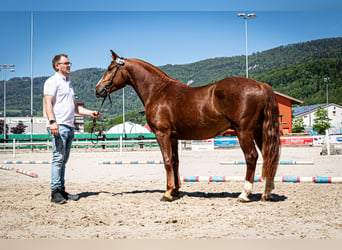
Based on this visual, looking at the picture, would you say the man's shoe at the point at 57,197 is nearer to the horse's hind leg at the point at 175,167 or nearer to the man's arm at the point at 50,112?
the man's arm at the point at 50,112

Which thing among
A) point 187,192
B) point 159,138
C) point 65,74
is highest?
point 65,74

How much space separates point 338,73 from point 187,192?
136 metres

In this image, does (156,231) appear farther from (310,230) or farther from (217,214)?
(310,230)

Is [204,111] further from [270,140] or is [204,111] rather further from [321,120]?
[321,120]

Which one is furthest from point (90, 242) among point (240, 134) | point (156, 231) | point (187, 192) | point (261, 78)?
point (261, 78)

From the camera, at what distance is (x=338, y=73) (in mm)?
122375

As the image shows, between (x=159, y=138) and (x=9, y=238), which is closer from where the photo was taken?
(x=9, y=238)

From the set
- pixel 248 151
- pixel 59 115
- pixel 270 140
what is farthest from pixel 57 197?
pixel 270 140

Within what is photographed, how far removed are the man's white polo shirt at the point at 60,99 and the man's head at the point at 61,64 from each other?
0.36ft

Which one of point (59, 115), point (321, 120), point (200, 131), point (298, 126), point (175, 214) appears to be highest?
point (321, 120)

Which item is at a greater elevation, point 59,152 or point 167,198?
point 59,152

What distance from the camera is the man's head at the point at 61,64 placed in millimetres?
5199

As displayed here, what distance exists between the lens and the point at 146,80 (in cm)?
564

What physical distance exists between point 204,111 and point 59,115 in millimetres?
2379
